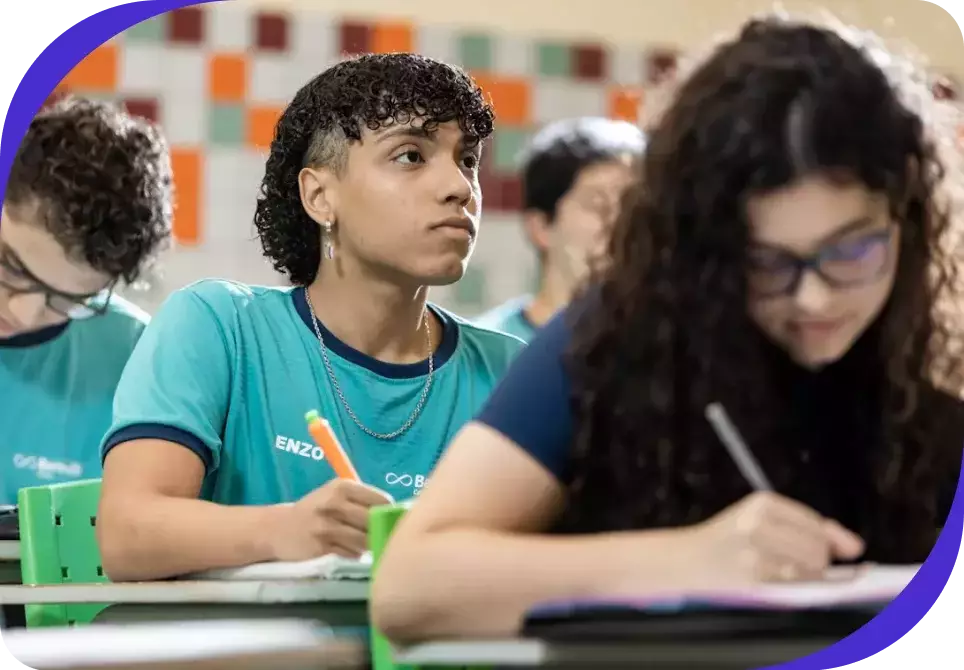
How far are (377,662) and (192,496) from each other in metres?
0.22

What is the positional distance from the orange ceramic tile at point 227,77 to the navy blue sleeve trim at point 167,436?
0.20 metres

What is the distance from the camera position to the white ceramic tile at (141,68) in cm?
77

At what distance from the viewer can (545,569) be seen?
54 centimetres

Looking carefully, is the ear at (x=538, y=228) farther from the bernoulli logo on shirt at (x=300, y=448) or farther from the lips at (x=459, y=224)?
the bernoulli logo on shirt at (x=300, y=448)

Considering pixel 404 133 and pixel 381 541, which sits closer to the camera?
pixel 381 541

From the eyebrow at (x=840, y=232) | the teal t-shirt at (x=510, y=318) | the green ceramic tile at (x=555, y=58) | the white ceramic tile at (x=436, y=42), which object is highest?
the white ceramic tile at (x=436, y=42)

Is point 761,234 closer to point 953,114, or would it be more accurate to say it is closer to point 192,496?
point 953,114

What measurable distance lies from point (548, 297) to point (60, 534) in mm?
368

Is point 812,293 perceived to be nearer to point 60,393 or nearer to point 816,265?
→ point 816,265

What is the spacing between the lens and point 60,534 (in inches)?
33.7

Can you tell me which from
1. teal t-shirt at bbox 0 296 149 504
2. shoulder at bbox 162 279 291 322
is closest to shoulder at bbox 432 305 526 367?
shoulder at bbox 162 279 291 322

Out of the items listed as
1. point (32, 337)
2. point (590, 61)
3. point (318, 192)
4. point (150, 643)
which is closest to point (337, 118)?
point (318, 192)

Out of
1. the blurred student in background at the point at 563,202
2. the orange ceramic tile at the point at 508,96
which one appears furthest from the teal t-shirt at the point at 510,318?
the orange ceramic tile at the point at 508,96

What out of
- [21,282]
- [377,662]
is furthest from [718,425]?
[21,282]
